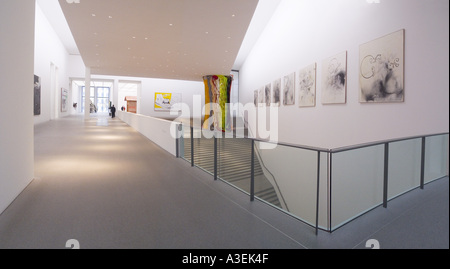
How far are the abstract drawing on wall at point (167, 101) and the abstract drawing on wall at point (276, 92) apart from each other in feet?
66.2

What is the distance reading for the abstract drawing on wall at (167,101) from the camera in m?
33.3

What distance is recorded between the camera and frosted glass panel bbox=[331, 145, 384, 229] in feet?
10.7

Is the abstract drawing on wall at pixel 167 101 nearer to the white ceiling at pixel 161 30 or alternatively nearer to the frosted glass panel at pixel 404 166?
the white ceiling at pixel 161 30

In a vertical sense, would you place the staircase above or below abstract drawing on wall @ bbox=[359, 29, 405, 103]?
below

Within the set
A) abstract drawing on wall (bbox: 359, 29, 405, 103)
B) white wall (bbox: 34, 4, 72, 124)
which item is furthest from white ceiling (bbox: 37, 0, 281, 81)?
abstract drawing on wall (bbox: 359, 29, 405, 103)

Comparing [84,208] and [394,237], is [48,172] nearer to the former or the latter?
[84,208]

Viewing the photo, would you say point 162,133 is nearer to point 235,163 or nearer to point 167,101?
point 235,163

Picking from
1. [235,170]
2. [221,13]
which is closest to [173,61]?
[221,13]

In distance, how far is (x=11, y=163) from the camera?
12.2 ft

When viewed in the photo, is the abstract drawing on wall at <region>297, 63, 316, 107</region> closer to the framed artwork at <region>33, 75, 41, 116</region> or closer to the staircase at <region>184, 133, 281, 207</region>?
the staircase at <region>184, 133, 281, 207</region>

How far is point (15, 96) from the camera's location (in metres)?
3.79

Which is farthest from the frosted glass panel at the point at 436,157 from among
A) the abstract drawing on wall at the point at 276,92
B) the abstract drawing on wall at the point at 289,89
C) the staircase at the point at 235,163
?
the abstract drawing on wall at the point at 276,92

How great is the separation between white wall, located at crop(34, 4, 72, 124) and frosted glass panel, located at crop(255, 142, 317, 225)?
19.7 metres
